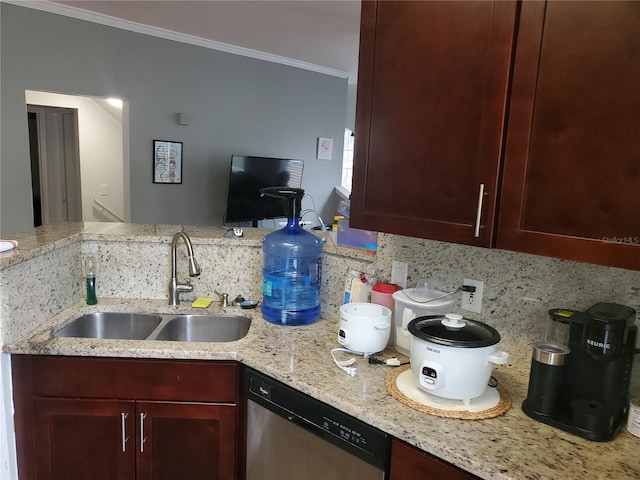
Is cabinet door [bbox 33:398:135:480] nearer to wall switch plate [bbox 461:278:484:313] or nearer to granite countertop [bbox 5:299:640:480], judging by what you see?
granite countertop [bbox 5:299:640:480]

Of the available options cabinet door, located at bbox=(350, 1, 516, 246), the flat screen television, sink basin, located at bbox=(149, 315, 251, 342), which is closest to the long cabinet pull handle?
cabinet door, located at bbox=(350, 1, 516, 246)

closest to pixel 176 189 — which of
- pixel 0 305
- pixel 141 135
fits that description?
pixel 141 135

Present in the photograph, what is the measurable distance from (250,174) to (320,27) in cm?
165

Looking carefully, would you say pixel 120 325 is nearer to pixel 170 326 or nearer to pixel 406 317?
pixel 170 326

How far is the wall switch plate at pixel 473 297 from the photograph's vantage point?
1553 millimetres

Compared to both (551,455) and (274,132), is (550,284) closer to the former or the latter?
(551,455)

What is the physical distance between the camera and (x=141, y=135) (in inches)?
163

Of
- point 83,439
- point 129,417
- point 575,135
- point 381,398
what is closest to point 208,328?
point 129,417

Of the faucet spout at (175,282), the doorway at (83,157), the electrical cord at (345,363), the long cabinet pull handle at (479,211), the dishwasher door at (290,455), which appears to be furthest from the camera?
the doorway at (83,157)

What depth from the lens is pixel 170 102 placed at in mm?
4293

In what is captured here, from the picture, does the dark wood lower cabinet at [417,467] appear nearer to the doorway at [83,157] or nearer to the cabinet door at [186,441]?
the cabinet door at [186,441]

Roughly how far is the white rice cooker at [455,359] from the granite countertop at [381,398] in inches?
3.3

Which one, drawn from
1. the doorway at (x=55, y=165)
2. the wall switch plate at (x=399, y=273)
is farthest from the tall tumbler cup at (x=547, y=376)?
the doorway at (x=55, y=165)

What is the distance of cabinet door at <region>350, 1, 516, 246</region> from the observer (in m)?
1.17
